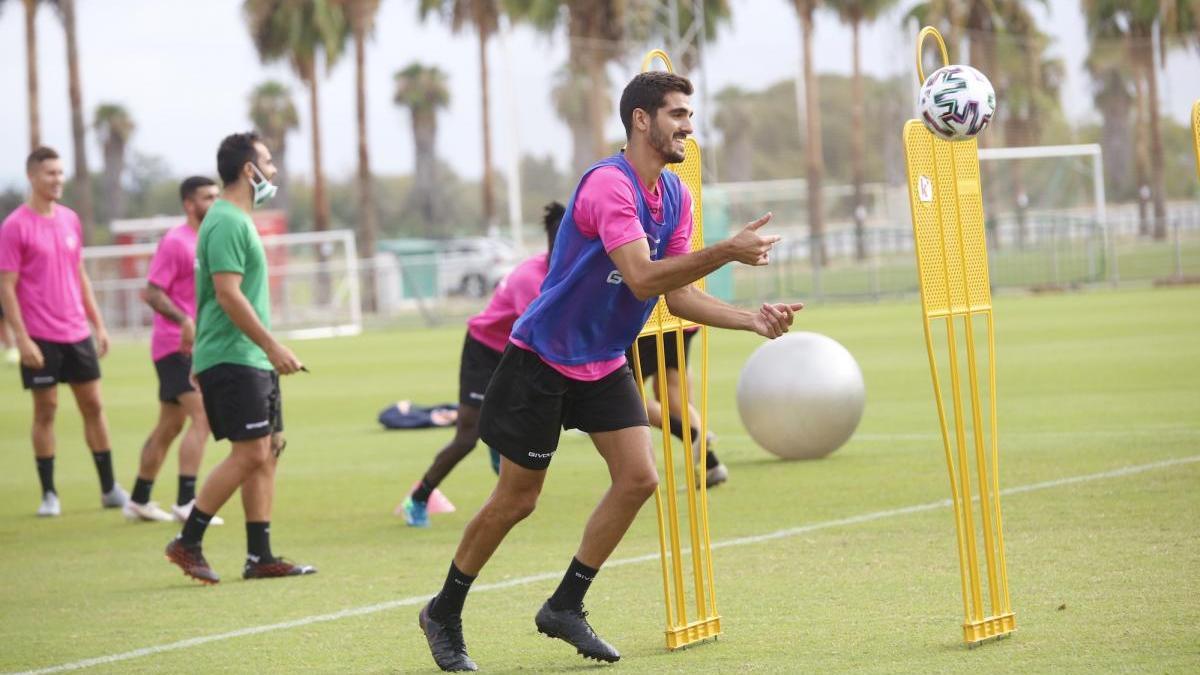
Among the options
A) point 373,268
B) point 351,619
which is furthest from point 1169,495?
point 373,268

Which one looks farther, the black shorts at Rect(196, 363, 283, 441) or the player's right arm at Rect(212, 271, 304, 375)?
the black shorts at Rect(196, 363, 283, 441)

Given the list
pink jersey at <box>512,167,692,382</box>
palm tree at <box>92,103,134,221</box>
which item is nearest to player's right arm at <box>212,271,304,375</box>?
pink jersey at <box>512,167,692,382</box>

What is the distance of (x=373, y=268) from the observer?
40.3 m

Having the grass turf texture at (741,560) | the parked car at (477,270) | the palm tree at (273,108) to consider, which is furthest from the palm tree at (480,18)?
the grass turf texture at (741,560)

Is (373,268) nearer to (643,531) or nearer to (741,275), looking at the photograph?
(741,275)

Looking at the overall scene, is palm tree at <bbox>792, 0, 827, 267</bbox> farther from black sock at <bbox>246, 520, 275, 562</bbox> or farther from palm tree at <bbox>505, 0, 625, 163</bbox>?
black sock at <bbox>246, 520, 275, 562</bbox>

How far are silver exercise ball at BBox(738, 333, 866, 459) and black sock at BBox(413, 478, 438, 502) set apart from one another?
298cm

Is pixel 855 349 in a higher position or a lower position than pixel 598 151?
lower

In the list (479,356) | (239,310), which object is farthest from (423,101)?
(239,310)

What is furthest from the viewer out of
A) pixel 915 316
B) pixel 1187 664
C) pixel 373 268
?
pixel 373 268

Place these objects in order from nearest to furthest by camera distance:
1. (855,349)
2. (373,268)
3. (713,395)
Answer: (713,395), (855,349), (373,268)

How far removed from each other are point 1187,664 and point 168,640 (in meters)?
4.35

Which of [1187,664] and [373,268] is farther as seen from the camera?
[373,268]

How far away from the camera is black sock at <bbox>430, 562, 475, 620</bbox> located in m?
6.58
